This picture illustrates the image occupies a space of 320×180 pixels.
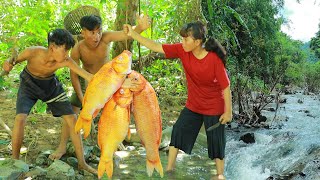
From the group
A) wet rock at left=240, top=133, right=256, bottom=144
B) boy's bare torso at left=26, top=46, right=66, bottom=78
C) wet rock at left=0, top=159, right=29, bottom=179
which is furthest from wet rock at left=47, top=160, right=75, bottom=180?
wet rock at left=240, top=133, right=256, bottom=144

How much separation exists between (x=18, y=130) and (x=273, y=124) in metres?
7.29

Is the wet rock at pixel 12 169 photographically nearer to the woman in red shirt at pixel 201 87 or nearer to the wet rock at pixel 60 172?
the wet rock at pixel 60 172

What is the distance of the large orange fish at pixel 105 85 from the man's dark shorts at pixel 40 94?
2.30 m

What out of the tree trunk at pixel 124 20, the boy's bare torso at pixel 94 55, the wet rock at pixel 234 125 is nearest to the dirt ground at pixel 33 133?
the boy's bare torso at pixel 94 55

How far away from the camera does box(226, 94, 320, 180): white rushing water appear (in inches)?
242

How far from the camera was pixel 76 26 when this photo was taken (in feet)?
19.7

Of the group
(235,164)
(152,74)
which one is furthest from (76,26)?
(152,74)

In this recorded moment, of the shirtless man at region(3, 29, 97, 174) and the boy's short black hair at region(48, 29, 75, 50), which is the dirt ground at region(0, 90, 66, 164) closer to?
the shirtless man at region(3, 29, 97, 174)

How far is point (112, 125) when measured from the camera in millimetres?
2551

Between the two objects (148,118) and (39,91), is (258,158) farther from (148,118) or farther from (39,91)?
(148,118)

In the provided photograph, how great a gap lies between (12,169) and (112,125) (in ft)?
7.72

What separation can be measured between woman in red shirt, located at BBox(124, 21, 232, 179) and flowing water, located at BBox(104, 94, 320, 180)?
0.71 meters

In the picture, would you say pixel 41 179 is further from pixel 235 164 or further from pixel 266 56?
pixel 266 56

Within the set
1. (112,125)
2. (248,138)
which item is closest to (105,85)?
(112,125)
